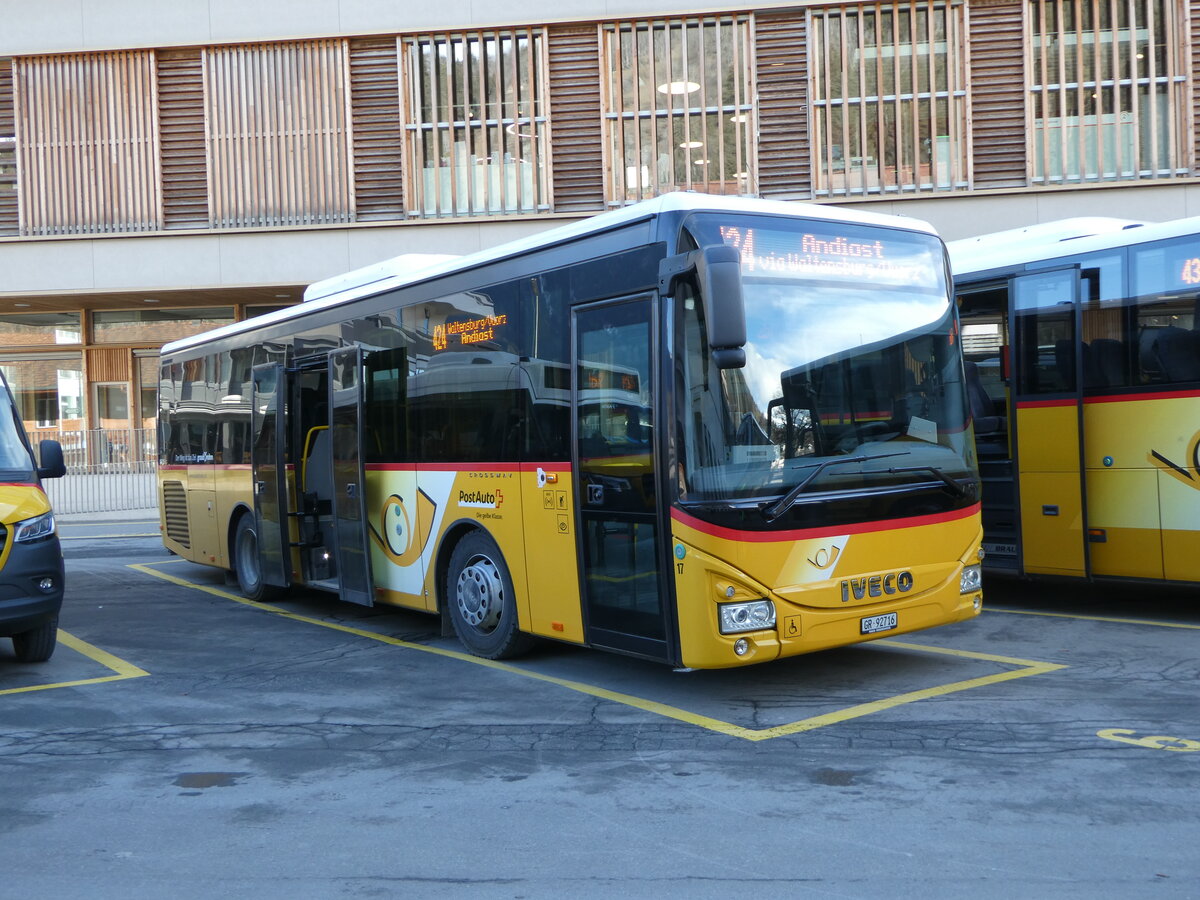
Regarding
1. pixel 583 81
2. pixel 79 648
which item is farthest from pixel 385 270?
pixel 583 81

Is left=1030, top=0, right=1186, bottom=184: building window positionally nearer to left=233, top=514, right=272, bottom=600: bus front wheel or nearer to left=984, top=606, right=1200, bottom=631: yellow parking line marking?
left=984, top=606, right=1200, bottom=631: yellow parking line marking

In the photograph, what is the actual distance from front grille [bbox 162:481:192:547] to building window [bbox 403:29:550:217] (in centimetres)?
925

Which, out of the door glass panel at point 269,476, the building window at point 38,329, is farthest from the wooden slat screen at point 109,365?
the door glass panel at point 269,476

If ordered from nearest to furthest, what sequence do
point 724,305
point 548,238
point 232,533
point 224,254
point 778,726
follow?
1. point 724,305
2. point 778,726
3. point 548,238
4. point 232,533
5. point 224,254

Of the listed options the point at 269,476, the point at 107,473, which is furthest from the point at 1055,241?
the point at 107,473

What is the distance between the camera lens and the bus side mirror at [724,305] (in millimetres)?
6215

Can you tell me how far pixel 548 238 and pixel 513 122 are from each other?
14.8 metres

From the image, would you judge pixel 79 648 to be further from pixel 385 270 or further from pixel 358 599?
pixel 385 270

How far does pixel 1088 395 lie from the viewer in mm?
9742

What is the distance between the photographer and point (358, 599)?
33.1 ft

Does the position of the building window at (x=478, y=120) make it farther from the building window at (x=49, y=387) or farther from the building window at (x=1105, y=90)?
Answer: the building window at (x=49, y=387)

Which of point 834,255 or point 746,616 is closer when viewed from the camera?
point 746,616

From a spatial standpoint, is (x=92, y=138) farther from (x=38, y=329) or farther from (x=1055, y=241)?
(x=1055, y=241)

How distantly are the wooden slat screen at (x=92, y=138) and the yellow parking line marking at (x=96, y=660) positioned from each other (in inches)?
567
